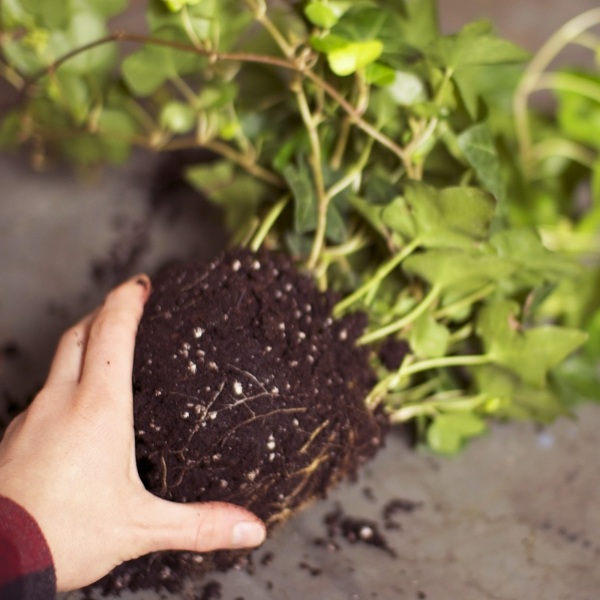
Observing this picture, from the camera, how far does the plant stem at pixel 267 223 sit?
0.80m

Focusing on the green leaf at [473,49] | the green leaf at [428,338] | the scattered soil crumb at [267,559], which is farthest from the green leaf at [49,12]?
the scattered soil crumb at [267,559]

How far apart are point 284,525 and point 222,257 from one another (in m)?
0.31

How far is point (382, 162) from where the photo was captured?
0.88 metres

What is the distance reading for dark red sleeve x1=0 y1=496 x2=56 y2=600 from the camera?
21.9 inches

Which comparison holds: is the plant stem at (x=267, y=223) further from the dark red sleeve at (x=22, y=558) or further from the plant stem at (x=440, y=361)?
the dark red sleeve at (x=22, y=558)

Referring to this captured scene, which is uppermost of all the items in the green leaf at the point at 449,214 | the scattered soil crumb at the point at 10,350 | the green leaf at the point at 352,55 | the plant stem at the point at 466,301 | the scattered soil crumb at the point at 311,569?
the green leaf at the point at 352,55

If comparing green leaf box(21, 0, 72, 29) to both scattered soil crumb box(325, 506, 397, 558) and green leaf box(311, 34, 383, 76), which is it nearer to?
green leaf box(311, 34, 383, 76)

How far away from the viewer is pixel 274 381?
70 centimetres

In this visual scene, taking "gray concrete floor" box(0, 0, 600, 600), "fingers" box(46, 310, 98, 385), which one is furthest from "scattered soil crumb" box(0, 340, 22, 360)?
"fingers" box(46, 310, 98, 385)

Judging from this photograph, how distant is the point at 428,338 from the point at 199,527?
0.30 meters

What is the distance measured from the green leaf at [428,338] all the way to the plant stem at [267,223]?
0.62ft

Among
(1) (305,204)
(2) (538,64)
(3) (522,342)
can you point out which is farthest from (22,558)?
(2) (538,64)

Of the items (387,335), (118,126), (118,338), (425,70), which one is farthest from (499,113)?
(118,338)

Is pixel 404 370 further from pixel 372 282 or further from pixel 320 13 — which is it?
pixel 320 13
